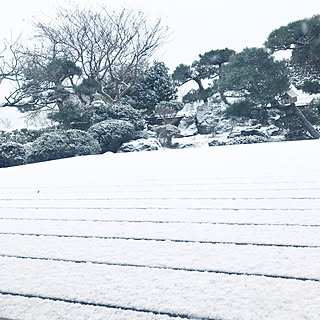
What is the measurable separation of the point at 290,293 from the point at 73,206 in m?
1.24

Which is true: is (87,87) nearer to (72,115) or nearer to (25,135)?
(72,115)

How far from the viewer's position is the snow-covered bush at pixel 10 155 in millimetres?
5055

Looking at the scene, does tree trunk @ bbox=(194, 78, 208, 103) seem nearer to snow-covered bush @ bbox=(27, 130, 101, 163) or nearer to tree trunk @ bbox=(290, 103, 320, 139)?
tree trunk @ bbox=(290, 103, 320, 139)

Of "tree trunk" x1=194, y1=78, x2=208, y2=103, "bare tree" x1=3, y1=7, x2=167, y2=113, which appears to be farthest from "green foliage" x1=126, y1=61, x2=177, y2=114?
"tree trunk" x1=194, y1=78, x2=208, y2=103

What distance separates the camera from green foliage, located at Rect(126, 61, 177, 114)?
9945mm

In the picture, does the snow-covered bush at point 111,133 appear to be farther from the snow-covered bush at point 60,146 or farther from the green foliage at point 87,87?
the green foliage at point 87,87

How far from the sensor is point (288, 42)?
6.95m

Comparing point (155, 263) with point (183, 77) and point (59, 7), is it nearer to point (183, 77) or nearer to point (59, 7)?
point (59, 7)

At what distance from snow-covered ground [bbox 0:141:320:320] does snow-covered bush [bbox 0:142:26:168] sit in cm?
365

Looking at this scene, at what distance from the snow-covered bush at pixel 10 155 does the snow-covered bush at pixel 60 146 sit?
16 centimetres

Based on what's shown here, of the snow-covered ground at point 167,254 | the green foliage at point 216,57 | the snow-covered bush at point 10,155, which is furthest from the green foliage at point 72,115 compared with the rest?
the snow-covered ground at point 167,254

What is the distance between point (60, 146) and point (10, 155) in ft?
2.70

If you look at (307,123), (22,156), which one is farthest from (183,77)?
(22,156)

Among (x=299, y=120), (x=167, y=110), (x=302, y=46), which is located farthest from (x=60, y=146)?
(x=302, y=46)
